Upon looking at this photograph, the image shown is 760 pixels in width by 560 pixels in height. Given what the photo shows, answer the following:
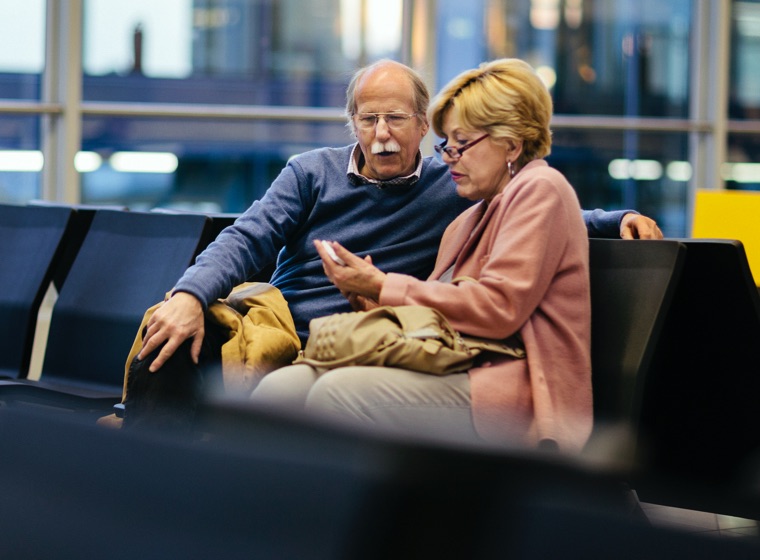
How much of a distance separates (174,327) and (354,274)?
37 centimetres

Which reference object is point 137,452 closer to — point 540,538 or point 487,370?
point 540,538

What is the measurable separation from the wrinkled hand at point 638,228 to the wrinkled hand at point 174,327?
919 millimetres

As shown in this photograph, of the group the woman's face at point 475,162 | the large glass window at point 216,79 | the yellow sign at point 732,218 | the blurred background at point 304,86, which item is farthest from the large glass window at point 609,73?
the woman's face at point 475,162

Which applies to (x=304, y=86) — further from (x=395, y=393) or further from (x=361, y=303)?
(x=395, y=393)

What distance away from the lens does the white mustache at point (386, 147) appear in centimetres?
240

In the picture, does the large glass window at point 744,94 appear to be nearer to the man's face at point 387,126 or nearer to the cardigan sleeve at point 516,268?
the man's face at point 387,126

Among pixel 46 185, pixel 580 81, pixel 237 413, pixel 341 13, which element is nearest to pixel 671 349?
pixel 237 413

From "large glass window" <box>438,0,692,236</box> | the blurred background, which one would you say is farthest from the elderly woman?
"large glass window" <box>438,0,692,236</box>

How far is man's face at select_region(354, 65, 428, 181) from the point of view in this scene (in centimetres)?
241

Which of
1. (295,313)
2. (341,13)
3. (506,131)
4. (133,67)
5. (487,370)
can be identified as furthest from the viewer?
(341,13)

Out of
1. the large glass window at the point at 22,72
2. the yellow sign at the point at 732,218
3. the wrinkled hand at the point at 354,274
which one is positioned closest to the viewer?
the wrinkled hand at the point at 354,274

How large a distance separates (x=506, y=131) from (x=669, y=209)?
5.90 metres

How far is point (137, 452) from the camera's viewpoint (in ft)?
1.16

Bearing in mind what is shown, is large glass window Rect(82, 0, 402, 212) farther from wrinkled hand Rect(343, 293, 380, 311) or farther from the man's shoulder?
wrinkled hand Rect(343, 293, 380, 311)
